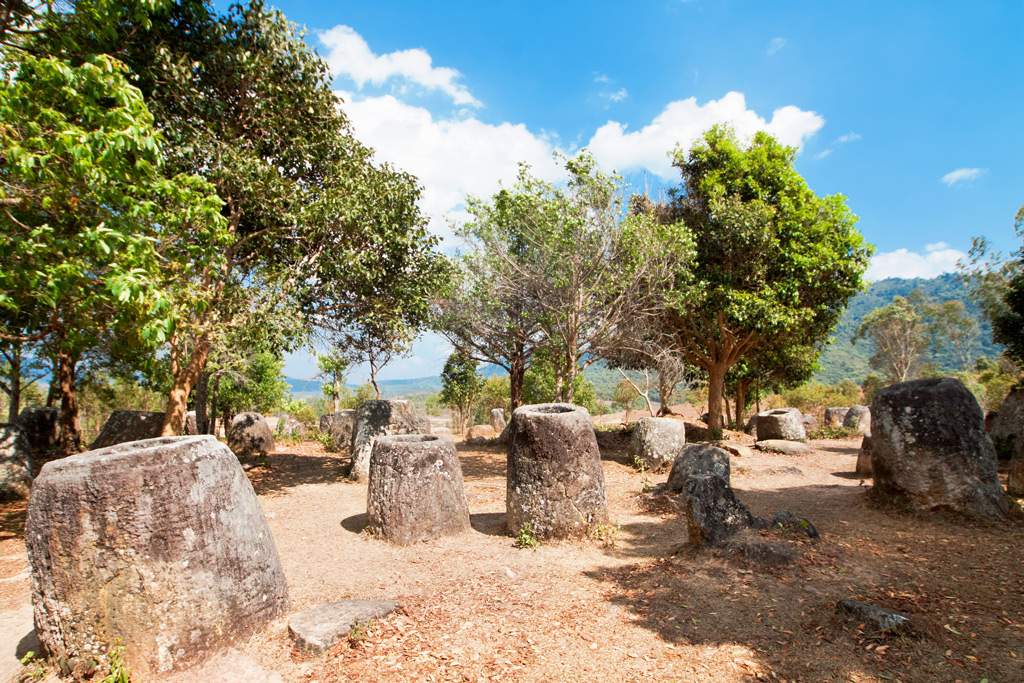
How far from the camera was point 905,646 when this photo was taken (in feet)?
14.7

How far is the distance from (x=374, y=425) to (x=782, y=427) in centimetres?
1460

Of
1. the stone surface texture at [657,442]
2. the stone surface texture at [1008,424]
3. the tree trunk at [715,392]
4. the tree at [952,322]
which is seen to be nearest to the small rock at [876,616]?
the stone surface texture at [657,442]

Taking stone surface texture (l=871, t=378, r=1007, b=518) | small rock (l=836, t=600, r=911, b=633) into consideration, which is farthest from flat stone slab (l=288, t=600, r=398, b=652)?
stone surface texture (l=871, t=378, r=1007, b=518)

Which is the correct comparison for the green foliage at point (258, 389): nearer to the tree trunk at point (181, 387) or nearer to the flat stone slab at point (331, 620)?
the tree trunk at point (181, 387)

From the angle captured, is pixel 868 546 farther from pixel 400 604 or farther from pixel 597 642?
pixel 400 604

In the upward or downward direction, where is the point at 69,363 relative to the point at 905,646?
upward

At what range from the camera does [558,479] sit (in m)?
7.46

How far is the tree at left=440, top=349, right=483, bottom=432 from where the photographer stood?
70.9 ft

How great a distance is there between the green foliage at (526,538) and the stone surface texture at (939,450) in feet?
18.9

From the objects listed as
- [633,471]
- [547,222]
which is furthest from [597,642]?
[547,222]

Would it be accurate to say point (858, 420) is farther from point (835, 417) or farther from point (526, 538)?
point (526, 538)

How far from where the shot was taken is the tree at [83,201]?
5.79 meters

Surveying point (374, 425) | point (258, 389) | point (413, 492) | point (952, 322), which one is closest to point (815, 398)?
point (952, 322)

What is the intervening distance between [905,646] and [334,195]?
1053cm
